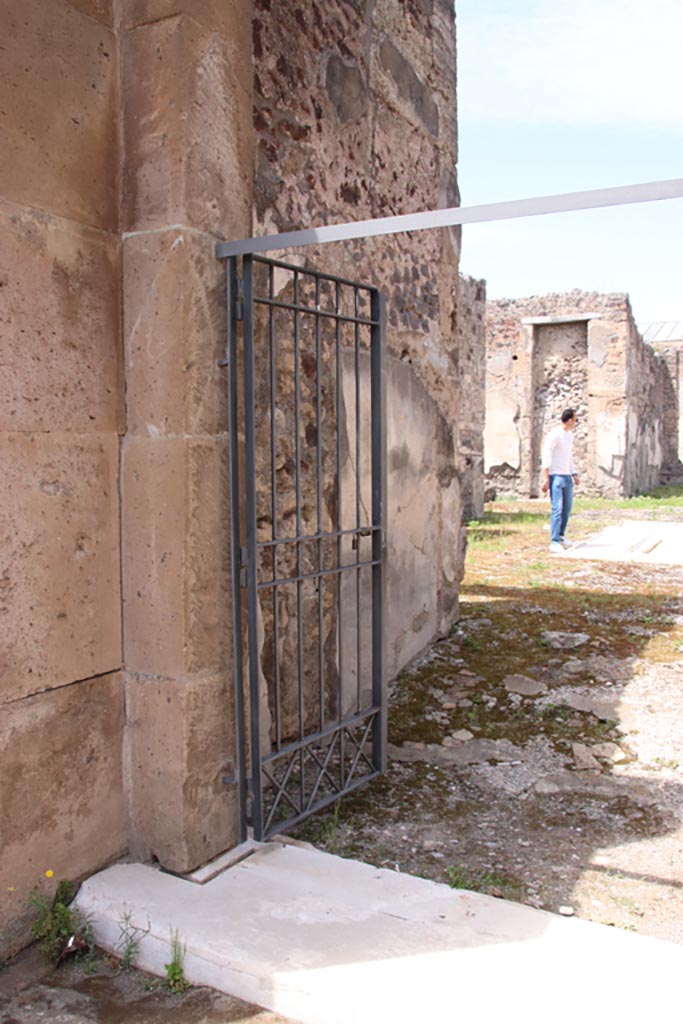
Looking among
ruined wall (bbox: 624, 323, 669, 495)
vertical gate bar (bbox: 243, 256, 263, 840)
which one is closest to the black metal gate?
vertical gate bar (bbox: 243, 256, 263, 840)

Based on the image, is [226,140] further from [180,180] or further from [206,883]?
[206,883]

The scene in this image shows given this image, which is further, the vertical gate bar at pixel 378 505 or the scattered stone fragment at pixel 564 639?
the scattered stone fragment at pixel 564 639

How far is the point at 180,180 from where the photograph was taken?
266 centimetres

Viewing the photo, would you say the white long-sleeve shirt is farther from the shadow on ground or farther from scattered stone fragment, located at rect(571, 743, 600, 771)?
scattered stone fragment, located at rect(571, 743, 600, 771)

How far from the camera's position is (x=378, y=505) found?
3660 millimetres

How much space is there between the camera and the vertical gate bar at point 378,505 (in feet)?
11.6

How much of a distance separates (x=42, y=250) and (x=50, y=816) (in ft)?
5.46

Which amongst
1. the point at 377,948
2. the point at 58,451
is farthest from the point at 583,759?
the point at 58,451

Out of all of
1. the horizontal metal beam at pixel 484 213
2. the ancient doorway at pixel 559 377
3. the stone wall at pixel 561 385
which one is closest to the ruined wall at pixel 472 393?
the stone wall at pixel 561 385

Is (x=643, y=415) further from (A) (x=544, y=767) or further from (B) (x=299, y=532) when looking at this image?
(B) (x=299, y=532)

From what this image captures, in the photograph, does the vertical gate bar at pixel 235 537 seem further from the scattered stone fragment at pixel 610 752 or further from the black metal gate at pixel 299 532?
the scattered stone fragment at pixel 610 752

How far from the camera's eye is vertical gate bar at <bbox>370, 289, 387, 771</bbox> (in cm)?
355

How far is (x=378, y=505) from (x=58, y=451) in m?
1.48

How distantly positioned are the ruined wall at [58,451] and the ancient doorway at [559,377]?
46.1 feet
